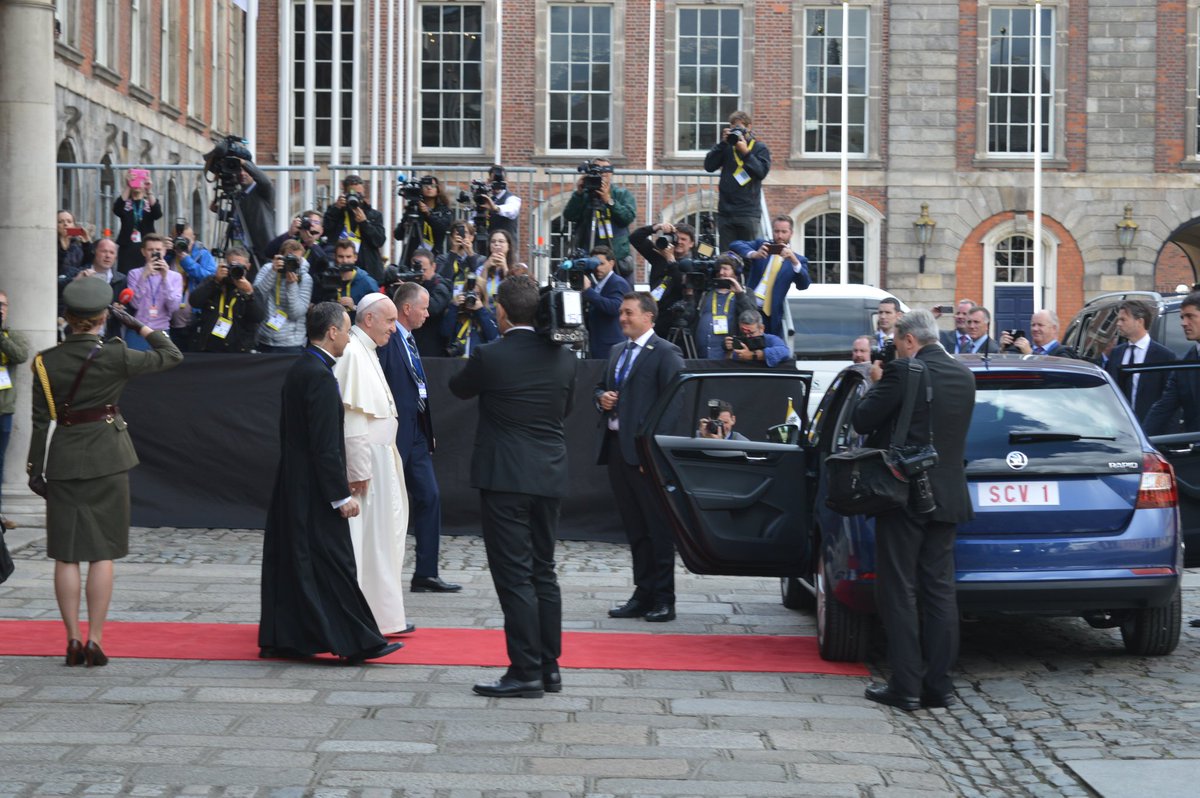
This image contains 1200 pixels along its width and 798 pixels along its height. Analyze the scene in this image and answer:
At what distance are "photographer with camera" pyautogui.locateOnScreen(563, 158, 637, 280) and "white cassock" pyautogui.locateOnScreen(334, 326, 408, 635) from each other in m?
6.83

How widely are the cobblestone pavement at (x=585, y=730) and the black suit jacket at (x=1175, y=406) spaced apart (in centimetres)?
191

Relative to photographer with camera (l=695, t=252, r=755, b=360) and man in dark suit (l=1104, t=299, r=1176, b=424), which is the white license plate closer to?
man in dark suit (l=1104, t=299, r=1176, b=424)

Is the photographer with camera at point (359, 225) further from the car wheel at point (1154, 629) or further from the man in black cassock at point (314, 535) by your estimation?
the car wheel at point (1154, 629)

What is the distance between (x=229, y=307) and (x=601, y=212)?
139 inches

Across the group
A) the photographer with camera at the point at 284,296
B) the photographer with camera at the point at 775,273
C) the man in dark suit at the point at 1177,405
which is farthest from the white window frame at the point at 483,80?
the man in dark suit at the point at 1177,405

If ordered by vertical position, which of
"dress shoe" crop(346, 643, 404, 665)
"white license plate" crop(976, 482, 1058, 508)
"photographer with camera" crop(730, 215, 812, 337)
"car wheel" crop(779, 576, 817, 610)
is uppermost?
"photographer with camera" crop(730, 215, 812, 337)

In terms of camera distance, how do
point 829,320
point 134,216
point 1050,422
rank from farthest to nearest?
point 829,320 → point 134,216 → point 1050,422

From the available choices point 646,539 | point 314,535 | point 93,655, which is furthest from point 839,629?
point 93,655

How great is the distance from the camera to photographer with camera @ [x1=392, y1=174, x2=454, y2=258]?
16502mm

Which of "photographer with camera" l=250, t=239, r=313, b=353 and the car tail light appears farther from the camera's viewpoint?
"photographer with camera" l=250, t=239, r=313, b=353

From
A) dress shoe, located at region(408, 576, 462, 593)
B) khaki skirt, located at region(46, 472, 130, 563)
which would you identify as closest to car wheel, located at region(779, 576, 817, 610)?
dress shoe, located at region(408, 576, 462, 593)

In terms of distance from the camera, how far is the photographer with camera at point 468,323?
15.1m

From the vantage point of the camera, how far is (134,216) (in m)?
17.2

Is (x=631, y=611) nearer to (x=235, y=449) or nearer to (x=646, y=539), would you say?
(x=646, y=539)
